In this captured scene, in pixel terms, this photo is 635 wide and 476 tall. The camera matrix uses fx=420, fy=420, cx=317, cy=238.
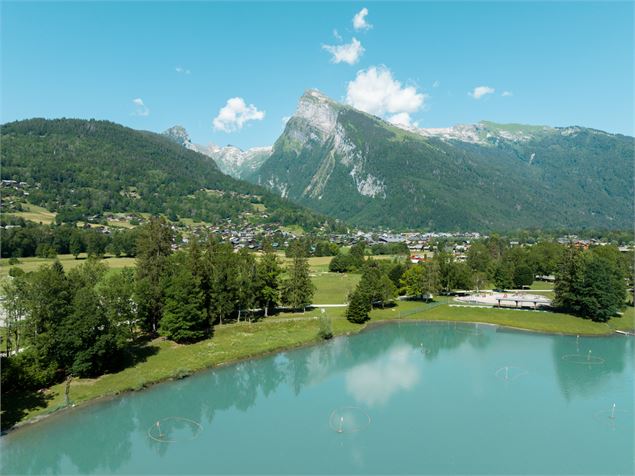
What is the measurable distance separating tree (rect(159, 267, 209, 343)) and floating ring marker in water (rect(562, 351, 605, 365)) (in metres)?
44.1

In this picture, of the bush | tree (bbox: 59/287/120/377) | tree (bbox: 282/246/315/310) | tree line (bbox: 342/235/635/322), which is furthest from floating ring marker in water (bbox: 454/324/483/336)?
tree (bbox: 59/287/120/377)

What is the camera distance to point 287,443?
100 feet

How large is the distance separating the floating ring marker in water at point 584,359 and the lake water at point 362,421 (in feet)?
0.40

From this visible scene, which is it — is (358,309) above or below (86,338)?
below

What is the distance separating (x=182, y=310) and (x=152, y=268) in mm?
7751

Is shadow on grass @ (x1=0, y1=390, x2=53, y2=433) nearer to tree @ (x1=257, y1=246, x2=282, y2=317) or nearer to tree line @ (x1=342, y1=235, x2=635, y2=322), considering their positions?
tree @ (x1=257, y1=246, x2=282, y2=317)

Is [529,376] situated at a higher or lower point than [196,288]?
lower

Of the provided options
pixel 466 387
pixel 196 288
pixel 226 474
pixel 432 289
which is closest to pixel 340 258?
pixel 432 289

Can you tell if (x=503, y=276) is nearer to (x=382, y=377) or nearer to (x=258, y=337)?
(x=382, y=377)

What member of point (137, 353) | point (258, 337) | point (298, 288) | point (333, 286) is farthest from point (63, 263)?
point (258, 337)

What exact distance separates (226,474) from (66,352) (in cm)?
2037

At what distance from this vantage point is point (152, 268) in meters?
53.0

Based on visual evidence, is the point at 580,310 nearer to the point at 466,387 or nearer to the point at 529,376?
the point at 529,376

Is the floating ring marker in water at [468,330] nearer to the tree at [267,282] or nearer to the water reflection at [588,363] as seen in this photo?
the water reflection at [588,363]
